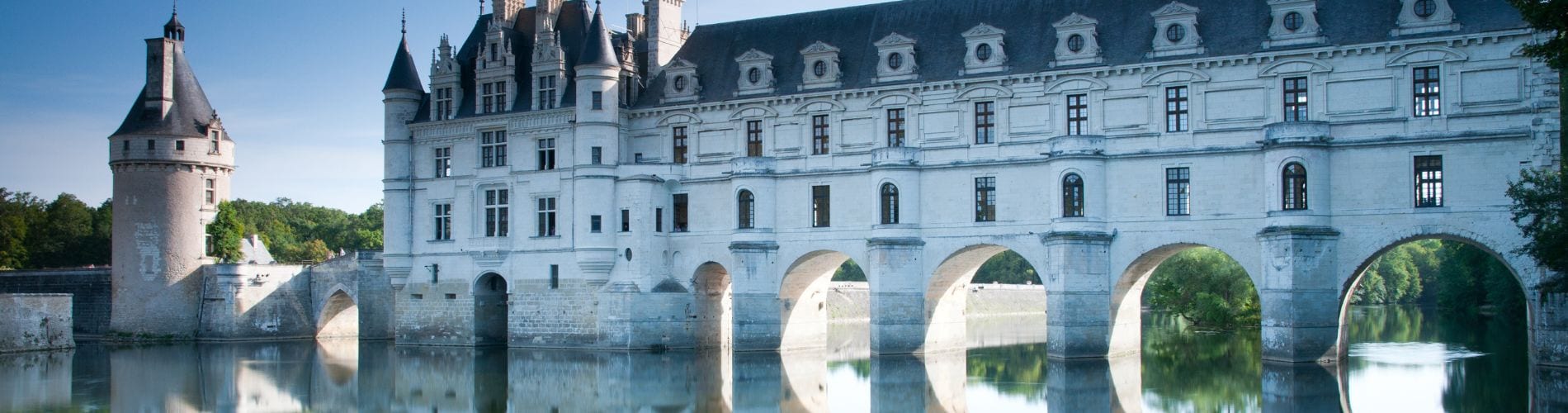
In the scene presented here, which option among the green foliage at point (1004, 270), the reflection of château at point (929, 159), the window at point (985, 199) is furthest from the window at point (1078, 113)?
the green foliage at point (1004, 270)

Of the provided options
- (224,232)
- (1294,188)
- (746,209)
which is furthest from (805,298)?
(224,232)

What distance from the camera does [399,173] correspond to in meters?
47.8

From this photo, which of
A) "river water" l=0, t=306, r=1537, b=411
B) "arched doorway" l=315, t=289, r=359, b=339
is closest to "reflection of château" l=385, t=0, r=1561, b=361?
"river water" l=0, t=306, r=1537, b=411

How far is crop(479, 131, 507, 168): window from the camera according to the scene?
4578 centimetres

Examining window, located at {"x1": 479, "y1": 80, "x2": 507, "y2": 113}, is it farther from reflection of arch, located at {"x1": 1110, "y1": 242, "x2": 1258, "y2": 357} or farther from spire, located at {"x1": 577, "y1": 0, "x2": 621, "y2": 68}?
reflection of arch, located at {"x1": 1110, "y1": 242, "x2": 1258, "y2": 357}

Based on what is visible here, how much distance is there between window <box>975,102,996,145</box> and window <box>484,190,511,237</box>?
15404 mm

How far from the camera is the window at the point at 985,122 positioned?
38.0m

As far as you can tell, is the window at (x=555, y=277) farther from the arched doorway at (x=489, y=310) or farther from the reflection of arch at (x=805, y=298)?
the reflection of arch at (x=805, y=298)

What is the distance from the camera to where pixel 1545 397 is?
2619 centimetres

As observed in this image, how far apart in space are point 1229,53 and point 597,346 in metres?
19.3

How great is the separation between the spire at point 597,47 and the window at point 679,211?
4.22 meters

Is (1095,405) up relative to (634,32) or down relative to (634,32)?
down

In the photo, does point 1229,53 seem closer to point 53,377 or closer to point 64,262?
point 53,377

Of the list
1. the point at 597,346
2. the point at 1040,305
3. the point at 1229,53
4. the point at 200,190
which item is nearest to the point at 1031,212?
the point at 1229,53
